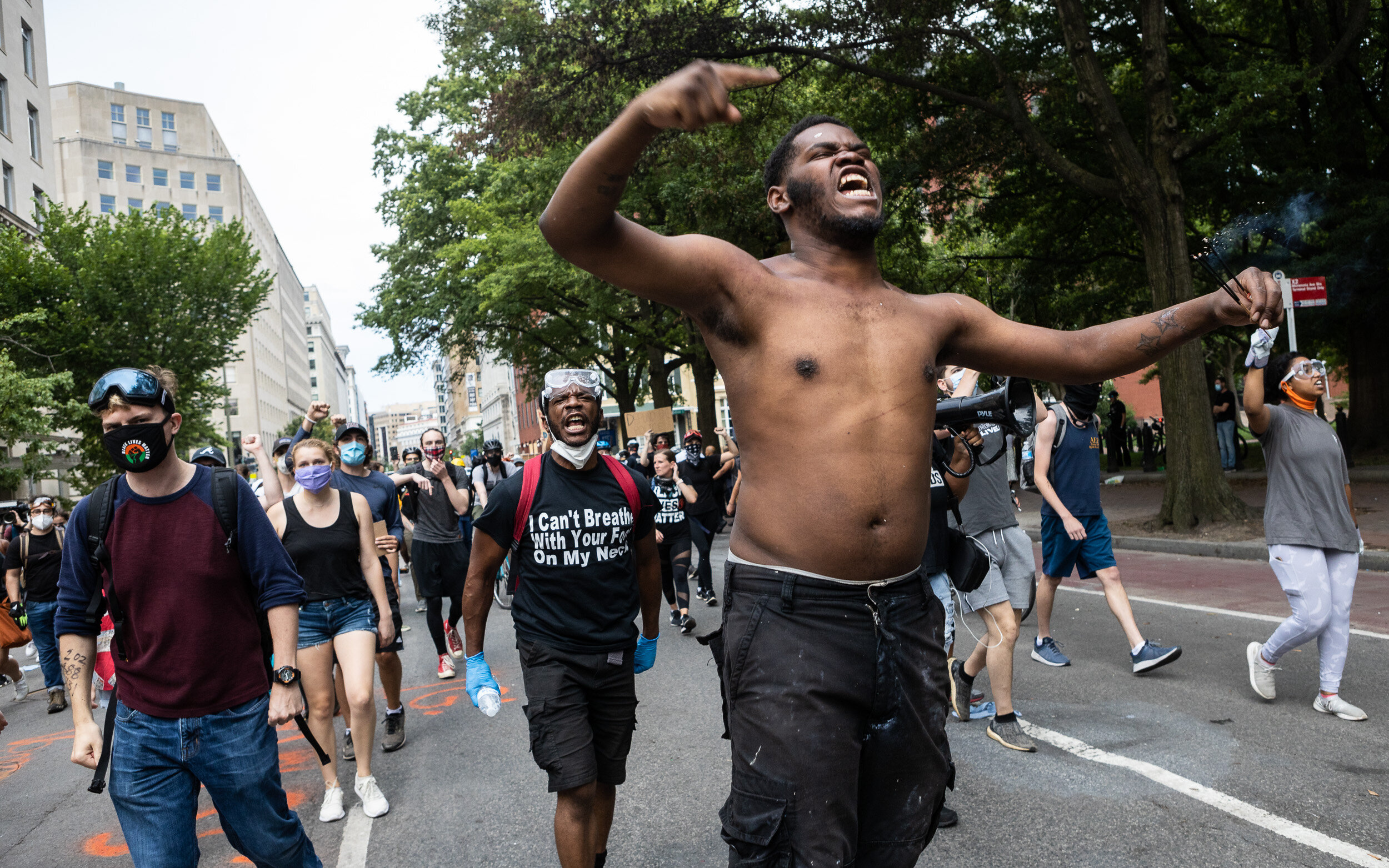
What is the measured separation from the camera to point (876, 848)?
2148 millimetres

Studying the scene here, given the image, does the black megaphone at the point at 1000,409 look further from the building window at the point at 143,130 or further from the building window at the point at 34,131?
the building window at the point at 143,130

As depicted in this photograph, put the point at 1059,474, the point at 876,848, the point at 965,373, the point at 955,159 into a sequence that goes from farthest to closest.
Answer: the point at 955,159 → the point at 1059,474 → the point at 965,373 → the point at 876,848

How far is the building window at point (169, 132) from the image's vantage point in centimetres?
7581

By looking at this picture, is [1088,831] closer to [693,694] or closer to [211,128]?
[693,694]

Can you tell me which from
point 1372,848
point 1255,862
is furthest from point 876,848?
point 1372,848

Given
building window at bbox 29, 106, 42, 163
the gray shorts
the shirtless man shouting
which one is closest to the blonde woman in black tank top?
the gray shorts

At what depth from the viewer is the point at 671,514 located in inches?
392

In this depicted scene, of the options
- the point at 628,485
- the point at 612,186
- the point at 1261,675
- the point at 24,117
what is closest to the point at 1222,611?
the point at 1261,675

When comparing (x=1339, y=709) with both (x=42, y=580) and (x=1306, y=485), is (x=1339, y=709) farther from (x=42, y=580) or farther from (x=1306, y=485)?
(x=42, y=580)

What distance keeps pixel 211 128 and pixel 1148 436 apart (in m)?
78.0

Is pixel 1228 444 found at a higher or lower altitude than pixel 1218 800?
→ higher

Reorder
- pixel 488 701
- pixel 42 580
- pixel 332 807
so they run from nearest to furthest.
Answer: pixel 488 701 < pixel 332 807 < pixel 42 580

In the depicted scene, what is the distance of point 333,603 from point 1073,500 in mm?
4659

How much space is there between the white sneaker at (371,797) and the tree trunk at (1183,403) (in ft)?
35.7
